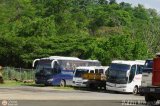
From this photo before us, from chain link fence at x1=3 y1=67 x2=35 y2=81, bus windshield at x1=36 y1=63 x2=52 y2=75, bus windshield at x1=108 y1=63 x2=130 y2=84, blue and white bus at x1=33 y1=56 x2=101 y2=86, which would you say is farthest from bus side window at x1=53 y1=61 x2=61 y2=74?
chain link fence at x1=3 y1=67 x2=35 y2=81

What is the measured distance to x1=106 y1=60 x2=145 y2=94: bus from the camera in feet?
137

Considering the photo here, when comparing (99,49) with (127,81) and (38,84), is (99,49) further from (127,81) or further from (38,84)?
(127,81)

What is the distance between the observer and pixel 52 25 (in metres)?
76.7

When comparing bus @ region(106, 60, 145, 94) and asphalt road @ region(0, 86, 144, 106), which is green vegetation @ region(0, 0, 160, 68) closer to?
bus @ region(106, 60, 145, 94)

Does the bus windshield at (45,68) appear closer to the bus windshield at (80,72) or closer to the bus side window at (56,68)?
the bus side window at (56,68)

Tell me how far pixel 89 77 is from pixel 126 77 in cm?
517

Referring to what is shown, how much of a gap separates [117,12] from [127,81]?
86.1 meters

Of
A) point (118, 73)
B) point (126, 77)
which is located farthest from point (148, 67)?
point (118, 73)

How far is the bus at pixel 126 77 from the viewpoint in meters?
41.9

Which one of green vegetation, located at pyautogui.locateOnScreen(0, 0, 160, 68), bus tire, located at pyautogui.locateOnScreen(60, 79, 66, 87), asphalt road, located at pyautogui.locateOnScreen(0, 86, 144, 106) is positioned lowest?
bus tire, located at pyautogui.locateOnScreen(60, 79, 66, 87)

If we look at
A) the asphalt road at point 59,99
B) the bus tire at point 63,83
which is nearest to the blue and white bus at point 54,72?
the bus tire at point 63,83

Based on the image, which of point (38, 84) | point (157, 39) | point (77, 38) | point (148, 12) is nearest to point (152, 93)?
point (38, 84)

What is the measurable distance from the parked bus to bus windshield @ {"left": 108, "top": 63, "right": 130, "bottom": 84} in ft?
10.7

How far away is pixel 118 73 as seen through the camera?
42.3 m
